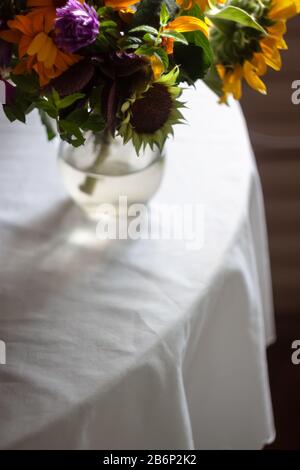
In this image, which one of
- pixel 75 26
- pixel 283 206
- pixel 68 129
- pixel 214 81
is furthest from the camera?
pixel 283 206

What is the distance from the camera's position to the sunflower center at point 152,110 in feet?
2.10

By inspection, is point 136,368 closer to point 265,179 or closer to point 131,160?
point 131,160

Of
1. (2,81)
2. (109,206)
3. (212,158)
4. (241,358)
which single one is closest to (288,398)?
(241,358)

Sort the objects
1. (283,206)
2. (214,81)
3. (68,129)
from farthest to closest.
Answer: (283,206), (214,81), (68,129)

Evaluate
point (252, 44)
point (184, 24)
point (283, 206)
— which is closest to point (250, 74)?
point (252, 44)

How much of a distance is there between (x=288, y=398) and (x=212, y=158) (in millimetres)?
790

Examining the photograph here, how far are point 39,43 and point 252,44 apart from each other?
0.26 metres

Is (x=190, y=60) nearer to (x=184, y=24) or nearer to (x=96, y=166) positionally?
(x=184, y=24)

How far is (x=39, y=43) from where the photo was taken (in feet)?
1.92

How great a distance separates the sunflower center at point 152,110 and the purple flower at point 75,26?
0.31 feet

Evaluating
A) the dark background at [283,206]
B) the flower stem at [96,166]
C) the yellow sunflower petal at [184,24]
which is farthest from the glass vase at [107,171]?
the dark background at [283,206]

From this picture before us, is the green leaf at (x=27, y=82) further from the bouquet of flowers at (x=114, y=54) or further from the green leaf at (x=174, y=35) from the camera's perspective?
the green leaf at (x=174, y=35)

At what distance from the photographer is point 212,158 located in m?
1.02
